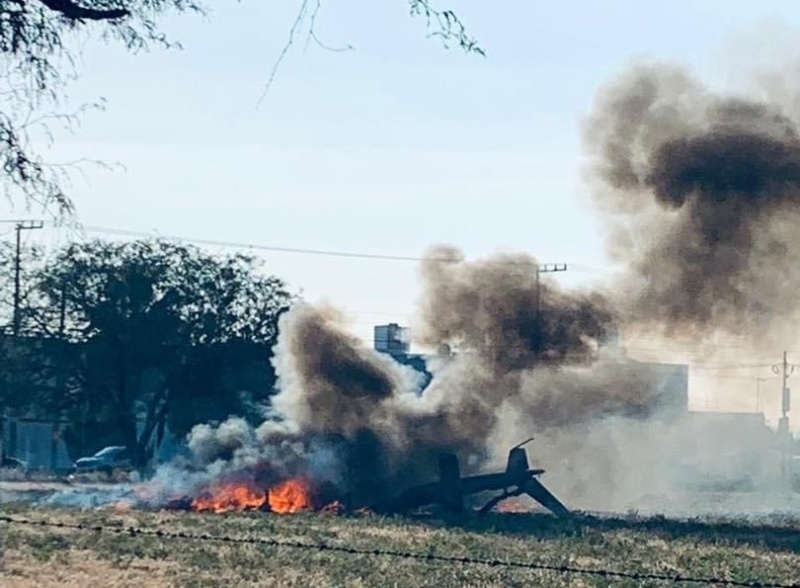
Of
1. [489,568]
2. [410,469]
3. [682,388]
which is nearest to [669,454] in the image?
[682,388]

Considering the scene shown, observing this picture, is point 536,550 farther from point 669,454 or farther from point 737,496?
point 669,454

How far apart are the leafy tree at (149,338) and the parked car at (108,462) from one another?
609mm

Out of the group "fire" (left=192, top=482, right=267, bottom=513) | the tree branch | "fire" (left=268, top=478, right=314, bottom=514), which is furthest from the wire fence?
"fire" (left=268, top=478, right=314, bottom=514)

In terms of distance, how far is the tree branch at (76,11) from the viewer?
728 centimetres

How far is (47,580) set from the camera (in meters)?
17.0

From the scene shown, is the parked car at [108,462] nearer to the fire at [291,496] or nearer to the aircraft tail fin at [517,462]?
the fire at [291,496]

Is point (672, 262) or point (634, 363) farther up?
point (672, 262)

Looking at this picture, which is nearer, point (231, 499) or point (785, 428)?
point (231, 499)

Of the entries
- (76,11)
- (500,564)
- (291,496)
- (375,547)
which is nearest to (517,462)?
(291,496)

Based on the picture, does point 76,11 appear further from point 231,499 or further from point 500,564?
point 231,499

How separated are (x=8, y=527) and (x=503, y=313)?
1966cm

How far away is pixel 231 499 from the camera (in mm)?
36469

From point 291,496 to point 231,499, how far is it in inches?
63.0

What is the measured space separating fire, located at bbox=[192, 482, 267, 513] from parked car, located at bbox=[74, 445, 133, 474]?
18.0 meters
